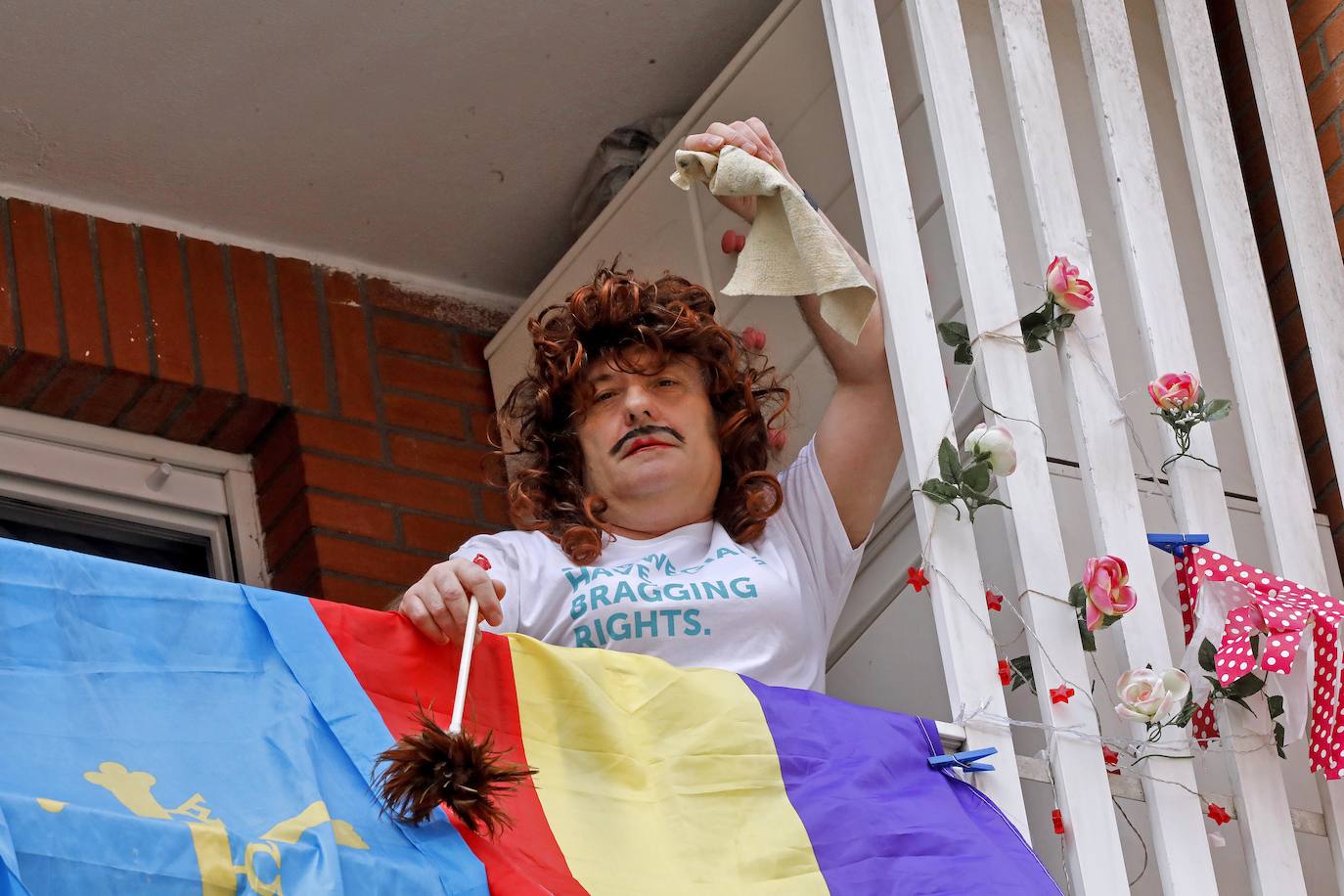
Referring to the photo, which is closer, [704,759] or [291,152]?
[704,759]

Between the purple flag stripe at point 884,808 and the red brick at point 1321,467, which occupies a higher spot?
the red brick at point 1321,467

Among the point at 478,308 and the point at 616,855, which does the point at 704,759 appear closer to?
the point at 616,855

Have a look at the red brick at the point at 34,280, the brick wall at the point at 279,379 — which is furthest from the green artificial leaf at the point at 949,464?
the red brick at the point at 34,280

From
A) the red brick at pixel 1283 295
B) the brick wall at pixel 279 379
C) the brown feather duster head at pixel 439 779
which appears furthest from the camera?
the brick wall at pixel 279 379

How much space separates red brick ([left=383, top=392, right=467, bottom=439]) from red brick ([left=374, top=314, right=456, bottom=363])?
4.1 inches

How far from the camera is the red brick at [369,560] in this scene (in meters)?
3.44

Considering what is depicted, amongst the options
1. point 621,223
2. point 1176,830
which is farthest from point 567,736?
point 621,223

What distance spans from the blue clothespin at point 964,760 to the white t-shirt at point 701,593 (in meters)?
0.29

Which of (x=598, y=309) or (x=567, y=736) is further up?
(x=598, y=309)

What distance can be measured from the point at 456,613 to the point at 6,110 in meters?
1.68

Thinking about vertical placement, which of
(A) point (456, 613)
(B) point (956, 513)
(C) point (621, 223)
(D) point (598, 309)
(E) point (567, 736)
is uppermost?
(C) point (621, 223)

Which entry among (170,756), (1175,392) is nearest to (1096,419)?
(1175,392)

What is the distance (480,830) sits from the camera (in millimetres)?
1861

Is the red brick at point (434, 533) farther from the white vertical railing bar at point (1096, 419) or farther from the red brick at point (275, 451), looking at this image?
the white vertical railing bar at point (1096, 419)
